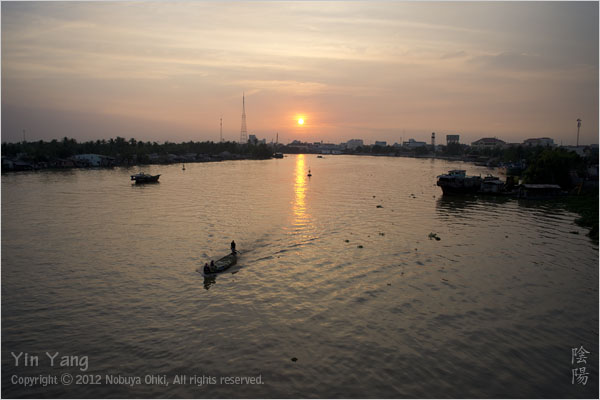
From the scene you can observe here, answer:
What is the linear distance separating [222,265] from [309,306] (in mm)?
8946

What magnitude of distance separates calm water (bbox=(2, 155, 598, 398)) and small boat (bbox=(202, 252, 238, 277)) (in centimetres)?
87

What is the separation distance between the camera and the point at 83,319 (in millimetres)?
21094

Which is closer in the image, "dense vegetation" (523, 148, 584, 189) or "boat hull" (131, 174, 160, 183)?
"dense vegetation" (523, 148, 584, 189)

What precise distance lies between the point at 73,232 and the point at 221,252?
65.3ft

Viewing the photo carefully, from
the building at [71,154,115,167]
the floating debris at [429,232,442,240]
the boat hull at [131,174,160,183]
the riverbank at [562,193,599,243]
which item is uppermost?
the building at [71,154,115,167]

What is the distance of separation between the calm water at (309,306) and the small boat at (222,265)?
87cm

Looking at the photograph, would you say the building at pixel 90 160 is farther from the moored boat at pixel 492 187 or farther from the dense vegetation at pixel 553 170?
A: the dense vegetation at pixel 553 170

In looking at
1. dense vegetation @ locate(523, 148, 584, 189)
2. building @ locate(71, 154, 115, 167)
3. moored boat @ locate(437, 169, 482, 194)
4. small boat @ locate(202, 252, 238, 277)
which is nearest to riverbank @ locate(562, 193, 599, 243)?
dense vegetation @ locate(523, 148, 584, 189)

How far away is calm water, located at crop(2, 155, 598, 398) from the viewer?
→ 1634 cm

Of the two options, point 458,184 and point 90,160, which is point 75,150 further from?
point 458,184

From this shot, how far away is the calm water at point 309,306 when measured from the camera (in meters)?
16.3

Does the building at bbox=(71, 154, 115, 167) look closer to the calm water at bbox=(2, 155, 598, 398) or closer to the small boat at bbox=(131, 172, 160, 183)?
the small boat at bbox=(131, 172, 160, 183)

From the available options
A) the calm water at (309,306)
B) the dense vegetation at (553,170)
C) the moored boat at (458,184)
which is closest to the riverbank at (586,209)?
the calm water at (309,306)

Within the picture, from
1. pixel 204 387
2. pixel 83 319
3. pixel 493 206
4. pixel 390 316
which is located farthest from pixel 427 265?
pixel 493 206
